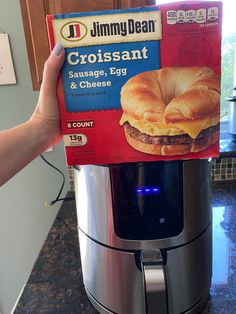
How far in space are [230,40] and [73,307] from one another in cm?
111

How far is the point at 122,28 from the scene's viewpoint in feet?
1.16

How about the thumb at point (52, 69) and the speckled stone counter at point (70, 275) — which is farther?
the speckled stone counter at point (70, 275)

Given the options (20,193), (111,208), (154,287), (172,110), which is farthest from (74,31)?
(20,193)

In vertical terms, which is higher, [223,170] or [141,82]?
[141,82]

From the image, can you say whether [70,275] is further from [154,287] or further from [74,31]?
[74,31]

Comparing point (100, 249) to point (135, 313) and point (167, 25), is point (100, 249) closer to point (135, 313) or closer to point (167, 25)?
point (135, 313)

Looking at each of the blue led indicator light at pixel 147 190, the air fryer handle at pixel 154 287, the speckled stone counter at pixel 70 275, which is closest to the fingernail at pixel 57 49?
the blue led indicator light at pixel 147 190

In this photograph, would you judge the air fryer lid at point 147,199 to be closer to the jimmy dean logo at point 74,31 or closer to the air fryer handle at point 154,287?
the air fryer handle at point 154,287

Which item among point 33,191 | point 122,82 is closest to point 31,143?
point 122,82

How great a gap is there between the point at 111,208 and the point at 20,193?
70 cm

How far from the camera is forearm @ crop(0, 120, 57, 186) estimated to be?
0.45 metres

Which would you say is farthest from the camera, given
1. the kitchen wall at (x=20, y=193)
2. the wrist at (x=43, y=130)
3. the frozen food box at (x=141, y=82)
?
the kitchen wall at (x=20, y=193)

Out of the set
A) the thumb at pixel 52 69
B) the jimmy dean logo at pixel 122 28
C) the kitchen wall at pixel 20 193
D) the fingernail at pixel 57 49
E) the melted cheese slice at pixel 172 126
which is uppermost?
the jimmy dean logo at pixel 122 28

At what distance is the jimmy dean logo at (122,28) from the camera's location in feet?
1.15
